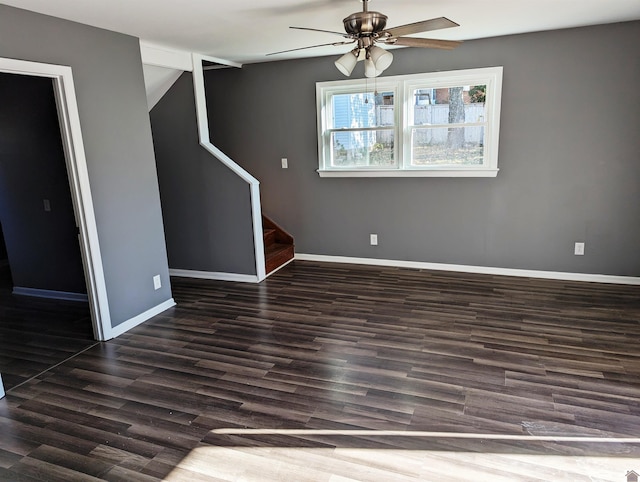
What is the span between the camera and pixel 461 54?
445cm

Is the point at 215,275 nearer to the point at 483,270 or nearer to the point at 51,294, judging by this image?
the point at 51,294

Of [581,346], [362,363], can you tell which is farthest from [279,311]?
[581,346]

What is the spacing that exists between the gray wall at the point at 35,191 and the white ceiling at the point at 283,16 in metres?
1.29

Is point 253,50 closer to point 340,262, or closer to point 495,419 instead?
point 340,262

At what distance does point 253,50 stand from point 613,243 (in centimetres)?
409

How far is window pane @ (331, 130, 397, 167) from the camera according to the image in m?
5.01

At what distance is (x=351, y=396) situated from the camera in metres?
2.65

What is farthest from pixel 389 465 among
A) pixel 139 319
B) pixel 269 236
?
pixel 269 236

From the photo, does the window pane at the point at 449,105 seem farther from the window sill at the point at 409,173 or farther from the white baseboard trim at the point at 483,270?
the white baseboard trim at the point at 483,270

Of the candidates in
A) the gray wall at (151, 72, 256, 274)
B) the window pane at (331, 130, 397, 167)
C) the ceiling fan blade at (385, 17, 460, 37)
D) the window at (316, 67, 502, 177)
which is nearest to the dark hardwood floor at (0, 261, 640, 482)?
the gray wall at (151, 72, 256, 274)

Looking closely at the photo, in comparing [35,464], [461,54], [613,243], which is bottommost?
[35,464]

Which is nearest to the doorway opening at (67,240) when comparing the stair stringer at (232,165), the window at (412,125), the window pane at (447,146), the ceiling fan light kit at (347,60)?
the stair stringer at (232,165)

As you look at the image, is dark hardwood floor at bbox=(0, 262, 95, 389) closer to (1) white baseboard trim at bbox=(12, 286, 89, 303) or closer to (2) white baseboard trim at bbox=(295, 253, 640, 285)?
(1) white baseboard trim at bbox=(12, 286, 89, 303)

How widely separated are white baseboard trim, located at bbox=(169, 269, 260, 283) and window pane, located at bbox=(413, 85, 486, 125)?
2521 mm
